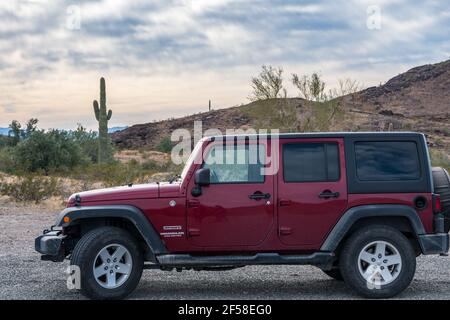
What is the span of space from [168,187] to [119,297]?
4.51 feet

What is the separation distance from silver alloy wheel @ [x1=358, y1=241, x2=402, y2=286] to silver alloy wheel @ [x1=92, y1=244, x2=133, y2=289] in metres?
2.70

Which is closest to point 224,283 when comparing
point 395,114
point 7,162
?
point 7,162

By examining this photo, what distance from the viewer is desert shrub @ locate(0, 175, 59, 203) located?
22234 millimetres

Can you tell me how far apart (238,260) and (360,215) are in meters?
1.50

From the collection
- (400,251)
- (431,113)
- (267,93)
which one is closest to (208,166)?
(400,251)

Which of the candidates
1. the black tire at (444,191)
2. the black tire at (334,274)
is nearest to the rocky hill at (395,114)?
the black tire at (334,274)

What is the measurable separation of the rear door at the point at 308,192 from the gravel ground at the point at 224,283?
0.80 meters

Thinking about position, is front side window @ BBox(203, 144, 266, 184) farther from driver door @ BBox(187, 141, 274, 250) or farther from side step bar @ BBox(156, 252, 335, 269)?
side step bar @ BBox(156, 252, 335, 269)

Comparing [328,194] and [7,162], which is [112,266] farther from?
[7,162]

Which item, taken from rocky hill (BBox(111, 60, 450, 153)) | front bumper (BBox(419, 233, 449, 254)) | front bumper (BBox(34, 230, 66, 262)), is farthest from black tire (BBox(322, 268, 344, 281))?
rocky hill (BBox(111, 60, 450, 153))

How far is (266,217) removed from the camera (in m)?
8.63

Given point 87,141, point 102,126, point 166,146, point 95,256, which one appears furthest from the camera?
point 166,146

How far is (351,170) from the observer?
8805mm

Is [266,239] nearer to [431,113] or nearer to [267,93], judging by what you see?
[267,93]
